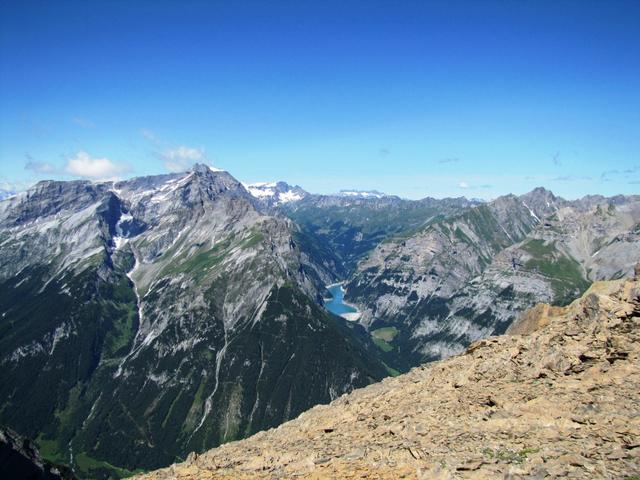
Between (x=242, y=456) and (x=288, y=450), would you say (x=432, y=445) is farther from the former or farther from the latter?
(x=242, y=456)

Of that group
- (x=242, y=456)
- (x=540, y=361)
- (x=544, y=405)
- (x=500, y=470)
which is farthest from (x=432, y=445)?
(x=242, y=456)

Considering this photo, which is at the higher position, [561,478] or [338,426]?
[561,478]

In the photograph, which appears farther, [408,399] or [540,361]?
[408,399]

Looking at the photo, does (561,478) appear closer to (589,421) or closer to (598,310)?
(589,421)

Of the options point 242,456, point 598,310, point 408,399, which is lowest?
point 242,456

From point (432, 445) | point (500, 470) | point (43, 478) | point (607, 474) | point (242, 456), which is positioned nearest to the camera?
point (607, 474)

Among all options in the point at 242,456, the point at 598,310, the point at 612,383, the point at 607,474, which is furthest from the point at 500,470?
the point at 242,456

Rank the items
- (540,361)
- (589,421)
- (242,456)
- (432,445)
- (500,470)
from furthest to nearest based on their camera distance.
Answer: (242,456) < (540,361) < (432,445) < (589,421) < (500,470)
